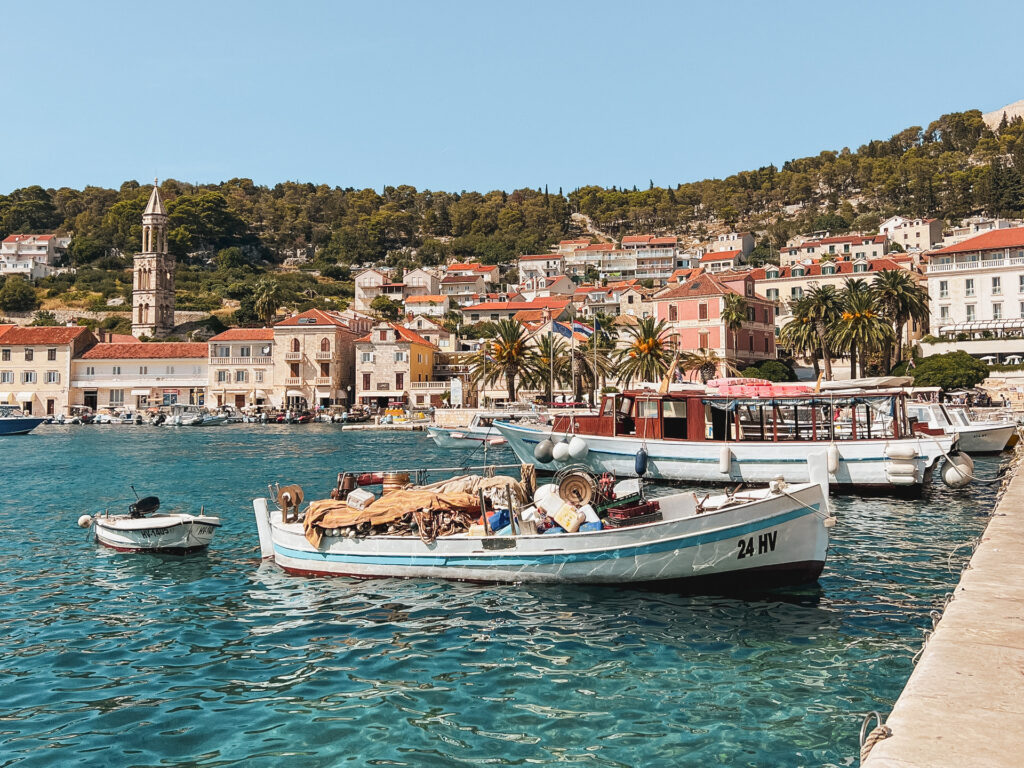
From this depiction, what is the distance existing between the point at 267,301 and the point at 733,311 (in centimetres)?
6086

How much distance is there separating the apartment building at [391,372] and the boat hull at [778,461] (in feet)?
172

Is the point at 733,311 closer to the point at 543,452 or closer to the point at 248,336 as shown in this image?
the point at 543,452

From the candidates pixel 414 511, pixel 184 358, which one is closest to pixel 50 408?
pixel 184 358

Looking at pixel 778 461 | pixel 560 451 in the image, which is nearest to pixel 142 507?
pixel 560 451

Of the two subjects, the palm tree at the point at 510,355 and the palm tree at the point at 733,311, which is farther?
the palm tree at the point at 733,311

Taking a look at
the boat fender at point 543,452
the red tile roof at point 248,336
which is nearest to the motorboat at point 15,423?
the red tile roof at point 248,336

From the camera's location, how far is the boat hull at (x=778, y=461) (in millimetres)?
23375

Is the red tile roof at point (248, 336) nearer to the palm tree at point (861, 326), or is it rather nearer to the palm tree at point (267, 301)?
the palm tree at point (267, 301)

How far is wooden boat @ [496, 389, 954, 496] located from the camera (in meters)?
23.8

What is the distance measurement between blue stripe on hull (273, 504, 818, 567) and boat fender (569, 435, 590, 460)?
1337 cm

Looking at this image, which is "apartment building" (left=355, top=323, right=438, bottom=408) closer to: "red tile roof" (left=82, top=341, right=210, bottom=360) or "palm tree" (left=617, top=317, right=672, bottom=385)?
"red tile roof" (left=82, top=341, right=210, bottom=360)

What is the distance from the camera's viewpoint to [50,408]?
80.2 meters

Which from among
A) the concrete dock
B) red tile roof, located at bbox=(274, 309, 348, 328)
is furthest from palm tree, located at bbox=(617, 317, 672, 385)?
the concrete dock

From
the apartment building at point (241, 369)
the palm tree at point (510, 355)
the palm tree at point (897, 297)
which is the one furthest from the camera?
the apartment building at point (241, 369)
